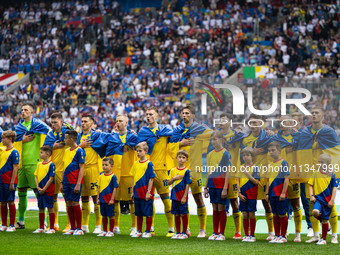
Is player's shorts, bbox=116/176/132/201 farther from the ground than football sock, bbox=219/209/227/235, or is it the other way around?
player's shorts, bbox=116/176/132/201

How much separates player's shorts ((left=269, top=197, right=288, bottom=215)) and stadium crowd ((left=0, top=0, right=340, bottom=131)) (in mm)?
16227

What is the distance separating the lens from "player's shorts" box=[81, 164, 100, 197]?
11.6 m

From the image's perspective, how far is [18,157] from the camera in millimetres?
11727

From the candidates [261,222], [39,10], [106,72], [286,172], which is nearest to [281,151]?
[286,172]

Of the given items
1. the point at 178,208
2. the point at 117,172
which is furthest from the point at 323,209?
the point at 117,172

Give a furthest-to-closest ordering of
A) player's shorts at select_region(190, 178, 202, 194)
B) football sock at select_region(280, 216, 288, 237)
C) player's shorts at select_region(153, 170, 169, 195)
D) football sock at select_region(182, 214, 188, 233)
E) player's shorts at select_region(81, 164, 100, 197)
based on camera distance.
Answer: player's shorts at select_region(81, 164, 100, 197) < player's shorts at select_region(153, 170, 169, 195) < player's shorts at select_region(190, 178, 202, 194) < football sock at select_region(182, 214, 188, 233) < football sock at select_region(280, 216, 288, 237)

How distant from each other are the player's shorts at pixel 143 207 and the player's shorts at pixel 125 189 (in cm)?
76

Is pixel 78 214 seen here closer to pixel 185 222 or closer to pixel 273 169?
pixel 185 222

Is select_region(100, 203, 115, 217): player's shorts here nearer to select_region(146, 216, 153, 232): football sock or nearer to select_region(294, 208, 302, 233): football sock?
select_region(146, 216, 153, 232): football sock

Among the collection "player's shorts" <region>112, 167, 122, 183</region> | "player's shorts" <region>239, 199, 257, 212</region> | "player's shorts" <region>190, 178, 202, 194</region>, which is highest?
"player's shorts" <region>112, 167, 122, 183</region>

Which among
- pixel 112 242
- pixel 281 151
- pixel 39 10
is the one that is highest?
pixel 39 10

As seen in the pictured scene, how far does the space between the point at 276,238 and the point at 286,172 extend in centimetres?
107

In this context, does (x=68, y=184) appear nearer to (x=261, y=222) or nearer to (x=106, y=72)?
(x=261, y=222)

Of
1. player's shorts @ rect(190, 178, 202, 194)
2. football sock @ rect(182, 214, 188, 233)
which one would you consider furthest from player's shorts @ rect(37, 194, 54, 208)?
player's shorts @ rect(190, 178, 202, 194)
